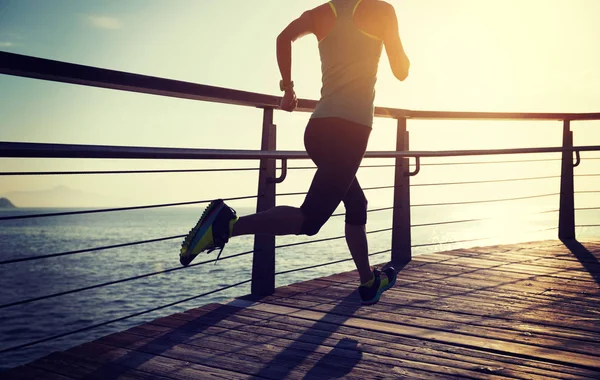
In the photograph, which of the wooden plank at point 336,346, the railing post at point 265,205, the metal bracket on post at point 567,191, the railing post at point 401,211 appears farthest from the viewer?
the metal bracket on post at point 567,191

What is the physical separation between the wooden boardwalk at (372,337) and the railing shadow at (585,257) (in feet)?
0.79

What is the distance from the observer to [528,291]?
3426 mm

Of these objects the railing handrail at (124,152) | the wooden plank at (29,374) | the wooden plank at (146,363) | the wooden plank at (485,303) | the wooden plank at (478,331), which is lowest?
the wooden plank at (29,374)

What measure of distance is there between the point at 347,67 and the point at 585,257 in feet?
10.0

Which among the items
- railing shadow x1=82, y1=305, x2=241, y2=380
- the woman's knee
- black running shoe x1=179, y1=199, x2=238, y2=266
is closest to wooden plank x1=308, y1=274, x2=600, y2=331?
the woman's knee

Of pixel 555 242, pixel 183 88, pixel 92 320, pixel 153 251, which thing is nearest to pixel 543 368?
pixel 183 88

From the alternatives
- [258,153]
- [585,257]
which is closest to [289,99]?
[258,153]

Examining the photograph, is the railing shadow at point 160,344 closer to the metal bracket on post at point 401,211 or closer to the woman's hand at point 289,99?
the woman's hand at point 289,99

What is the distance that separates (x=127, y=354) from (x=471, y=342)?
54.4 inches

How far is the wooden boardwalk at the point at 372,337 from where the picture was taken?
2121mm

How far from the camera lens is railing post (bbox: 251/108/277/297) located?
317cm

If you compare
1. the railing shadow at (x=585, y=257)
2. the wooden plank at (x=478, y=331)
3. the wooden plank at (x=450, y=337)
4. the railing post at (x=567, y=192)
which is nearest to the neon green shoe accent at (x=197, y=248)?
the wooden plank at (x=450, y=337)

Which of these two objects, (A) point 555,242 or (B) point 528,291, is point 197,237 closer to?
(B) point 528,291

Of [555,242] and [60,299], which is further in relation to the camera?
[60,299]
